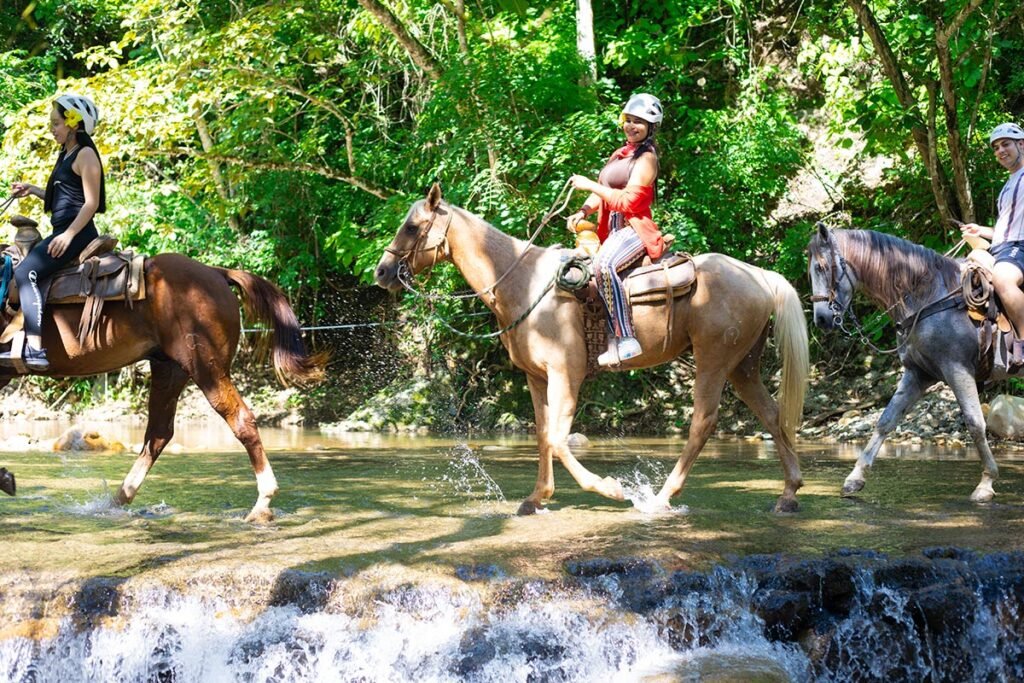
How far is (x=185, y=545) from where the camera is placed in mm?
6711

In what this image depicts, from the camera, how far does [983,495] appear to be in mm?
8719

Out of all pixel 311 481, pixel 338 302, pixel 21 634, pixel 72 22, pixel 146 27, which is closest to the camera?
pixel 21 634

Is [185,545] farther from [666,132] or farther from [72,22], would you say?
[72,22]

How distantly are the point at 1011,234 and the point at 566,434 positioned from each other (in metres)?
3.81

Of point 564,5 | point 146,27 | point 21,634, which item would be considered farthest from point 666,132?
point 21,634

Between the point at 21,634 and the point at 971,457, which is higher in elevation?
the point at 971,457

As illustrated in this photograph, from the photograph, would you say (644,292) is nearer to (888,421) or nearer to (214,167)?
(888,421)

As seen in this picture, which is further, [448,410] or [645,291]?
[448,410]

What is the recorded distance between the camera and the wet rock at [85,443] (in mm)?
14141

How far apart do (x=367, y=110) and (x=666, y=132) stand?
591 centimetres

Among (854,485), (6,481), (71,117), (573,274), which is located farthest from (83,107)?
(854,485)

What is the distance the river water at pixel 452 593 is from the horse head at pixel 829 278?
1484mm

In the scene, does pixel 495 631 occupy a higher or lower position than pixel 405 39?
lower

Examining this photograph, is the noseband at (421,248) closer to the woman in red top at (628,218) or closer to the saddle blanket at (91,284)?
the woman in red top at (628,218)
